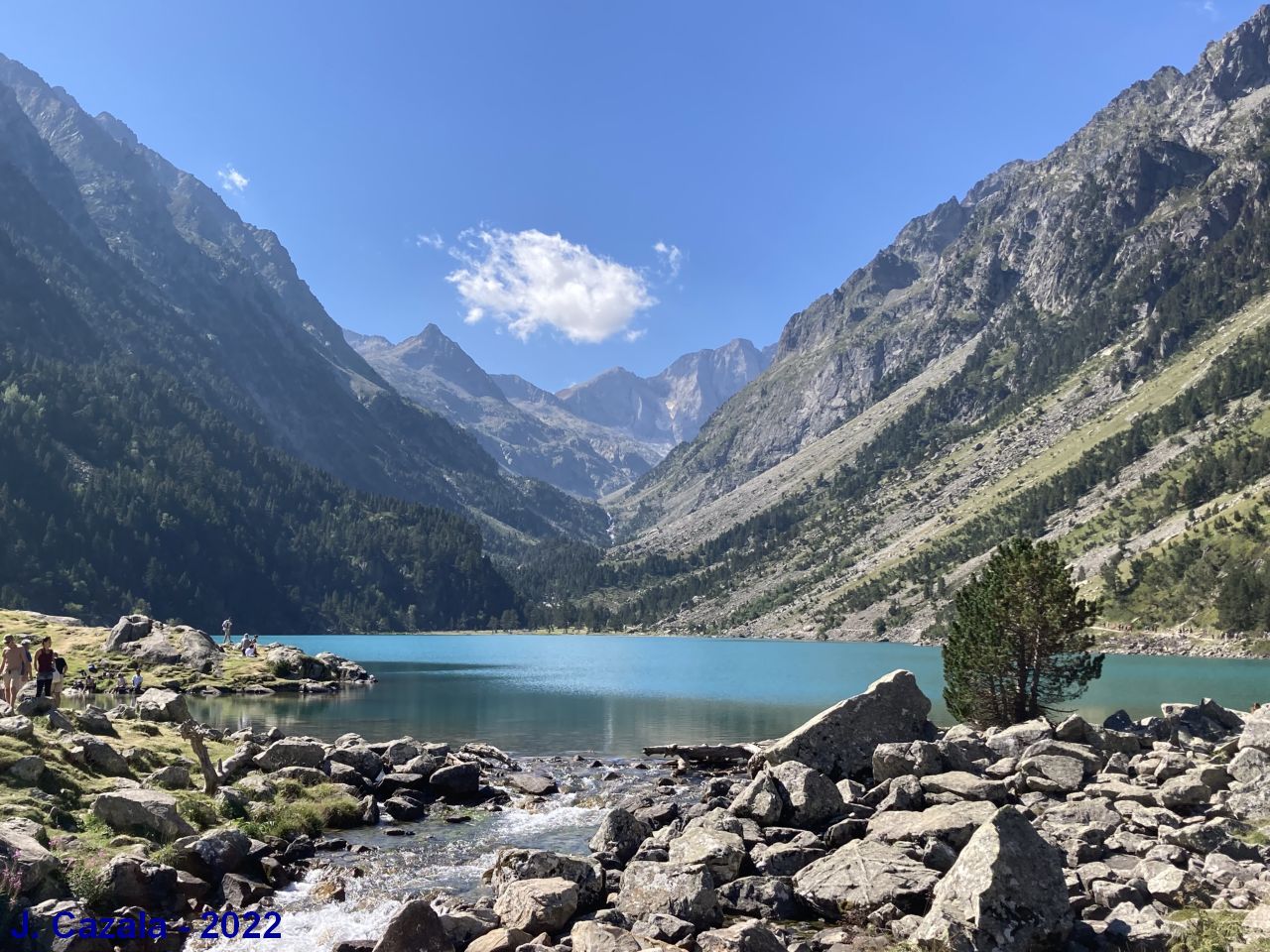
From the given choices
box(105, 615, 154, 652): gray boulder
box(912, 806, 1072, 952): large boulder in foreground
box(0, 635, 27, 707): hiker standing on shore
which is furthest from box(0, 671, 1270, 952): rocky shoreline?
box(105, 615, 154, 652): gray boulder

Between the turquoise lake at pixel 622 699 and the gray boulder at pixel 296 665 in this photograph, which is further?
the gray boulder at pixel 296 665

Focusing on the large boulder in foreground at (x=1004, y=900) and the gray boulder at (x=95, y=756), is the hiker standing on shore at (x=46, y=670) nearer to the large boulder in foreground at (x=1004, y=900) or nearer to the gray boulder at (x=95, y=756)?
the gray boulder at (x=95, y=756)

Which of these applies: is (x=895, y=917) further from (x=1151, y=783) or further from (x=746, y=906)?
(x=1151, y=783)

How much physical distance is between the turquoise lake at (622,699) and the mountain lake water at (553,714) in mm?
234

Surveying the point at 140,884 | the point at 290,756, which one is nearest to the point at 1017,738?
the point at 290,756

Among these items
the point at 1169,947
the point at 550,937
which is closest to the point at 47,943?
the point at 550,937

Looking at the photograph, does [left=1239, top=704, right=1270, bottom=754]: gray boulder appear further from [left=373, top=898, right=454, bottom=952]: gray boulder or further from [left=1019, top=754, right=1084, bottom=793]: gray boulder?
[left=373, top=898, right=454, bottom=952]: gray boulder

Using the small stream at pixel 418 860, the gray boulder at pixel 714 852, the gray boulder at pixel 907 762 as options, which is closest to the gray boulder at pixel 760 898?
the gray boulder at pixel 714 852

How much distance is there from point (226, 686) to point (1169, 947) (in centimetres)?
8778

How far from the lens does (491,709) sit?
263ft

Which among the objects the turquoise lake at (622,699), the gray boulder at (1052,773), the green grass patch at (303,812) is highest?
the gray boulder at (1052,773)

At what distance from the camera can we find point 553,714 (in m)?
77.1

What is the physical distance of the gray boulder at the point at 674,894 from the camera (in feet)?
63.8

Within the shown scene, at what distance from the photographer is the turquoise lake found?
62.8 meters
